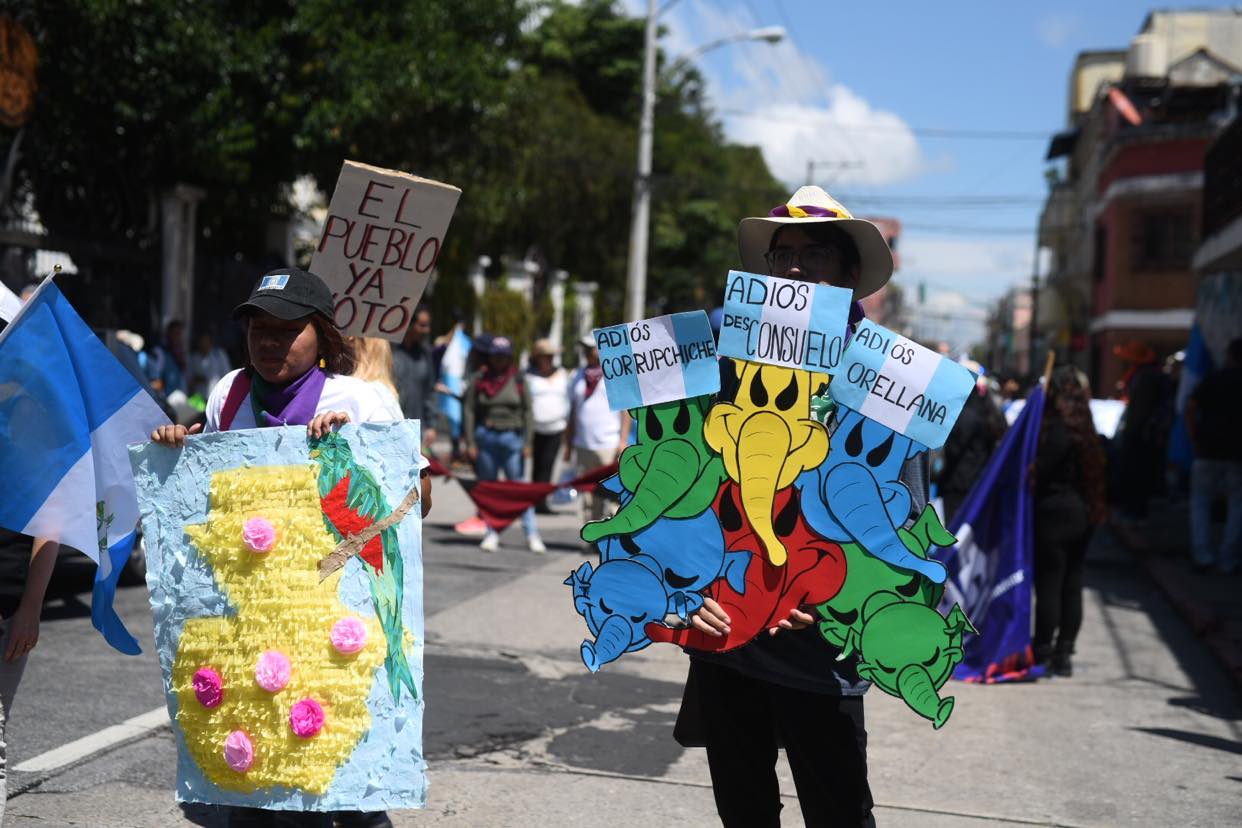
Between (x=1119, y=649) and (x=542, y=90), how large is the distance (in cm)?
2724

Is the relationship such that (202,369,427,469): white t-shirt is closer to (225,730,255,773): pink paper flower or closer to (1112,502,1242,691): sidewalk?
(225,730,255,773): pink paper flower

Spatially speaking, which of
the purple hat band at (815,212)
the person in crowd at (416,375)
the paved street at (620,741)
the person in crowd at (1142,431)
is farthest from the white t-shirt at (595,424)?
the purple hat band at (815,212)

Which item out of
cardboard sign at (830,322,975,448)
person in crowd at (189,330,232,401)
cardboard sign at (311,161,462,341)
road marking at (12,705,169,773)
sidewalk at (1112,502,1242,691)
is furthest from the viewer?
person in crowd at (189,330,232,401)

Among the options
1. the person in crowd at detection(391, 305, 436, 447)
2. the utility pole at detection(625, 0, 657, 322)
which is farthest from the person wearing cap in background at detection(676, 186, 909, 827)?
the utility pole at detection(625, 0, 657, 322)

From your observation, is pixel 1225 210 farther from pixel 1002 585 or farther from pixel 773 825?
pixel 773 825

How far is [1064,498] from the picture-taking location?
24.7ft

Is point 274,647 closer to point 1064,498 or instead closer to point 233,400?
point 233,400

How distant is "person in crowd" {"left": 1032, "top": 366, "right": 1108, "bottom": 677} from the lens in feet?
24.6

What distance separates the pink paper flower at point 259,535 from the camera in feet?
10.7

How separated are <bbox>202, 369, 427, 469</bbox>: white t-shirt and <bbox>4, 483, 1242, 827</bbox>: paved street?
952 mm

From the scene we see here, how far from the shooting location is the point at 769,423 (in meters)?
3.31

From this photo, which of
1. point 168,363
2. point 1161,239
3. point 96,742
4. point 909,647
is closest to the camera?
point 909,647

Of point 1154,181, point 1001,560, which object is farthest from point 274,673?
point 1154,181

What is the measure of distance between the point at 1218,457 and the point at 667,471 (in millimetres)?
9492
